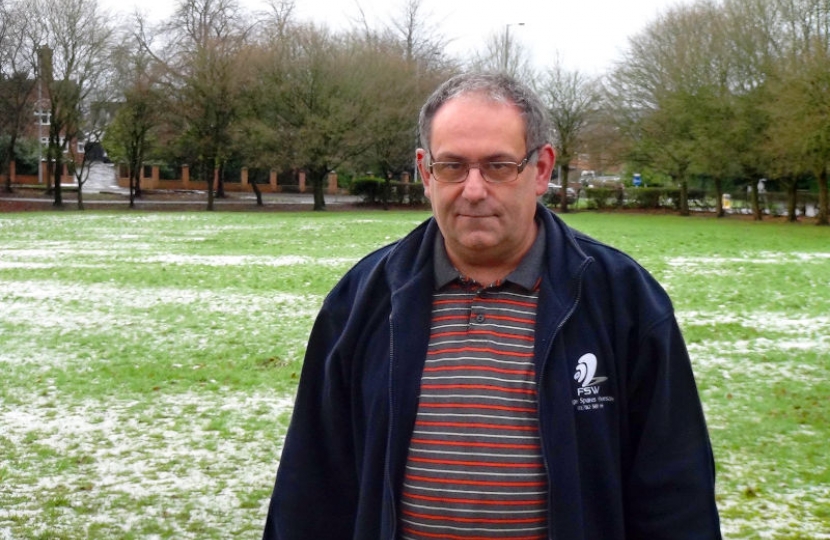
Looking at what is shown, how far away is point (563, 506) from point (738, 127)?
42063 mm

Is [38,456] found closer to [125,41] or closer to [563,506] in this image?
[563,506]

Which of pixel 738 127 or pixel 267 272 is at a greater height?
pixel 738 127

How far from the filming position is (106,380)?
348 inches

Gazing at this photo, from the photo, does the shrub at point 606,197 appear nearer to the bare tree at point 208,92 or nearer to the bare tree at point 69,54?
the bare tree at point 208,92

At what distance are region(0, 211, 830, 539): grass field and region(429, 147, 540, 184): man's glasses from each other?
10.5ft

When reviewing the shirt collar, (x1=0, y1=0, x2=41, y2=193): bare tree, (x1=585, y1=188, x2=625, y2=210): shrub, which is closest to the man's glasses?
the shirt collar

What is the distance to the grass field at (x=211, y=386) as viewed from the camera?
18.1ft

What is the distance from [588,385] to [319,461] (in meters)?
0.72

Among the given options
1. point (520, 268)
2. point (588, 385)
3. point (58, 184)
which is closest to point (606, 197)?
point (58, 184)

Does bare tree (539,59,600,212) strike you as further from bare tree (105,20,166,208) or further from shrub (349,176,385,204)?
bare tree (105,20,166,208)

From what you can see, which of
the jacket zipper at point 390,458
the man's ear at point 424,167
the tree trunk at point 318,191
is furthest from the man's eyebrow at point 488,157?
the tree trunk at point 318,191

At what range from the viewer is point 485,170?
7.95 feet

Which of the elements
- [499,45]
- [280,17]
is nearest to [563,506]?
[499,45]

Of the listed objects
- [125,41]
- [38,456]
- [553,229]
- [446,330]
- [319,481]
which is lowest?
[38,456]
